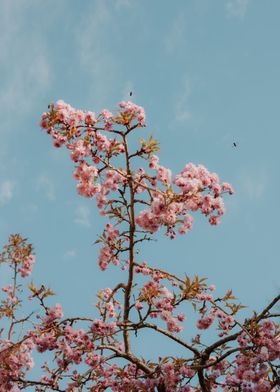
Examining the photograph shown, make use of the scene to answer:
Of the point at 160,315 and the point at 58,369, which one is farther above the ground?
the point at 160,315

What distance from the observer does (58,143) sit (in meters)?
7.10

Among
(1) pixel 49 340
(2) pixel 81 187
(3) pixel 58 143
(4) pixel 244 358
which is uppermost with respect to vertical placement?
(3) pixel 58 143

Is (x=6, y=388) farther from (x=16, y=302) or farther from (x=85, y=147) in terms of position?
(x=85, y=147)

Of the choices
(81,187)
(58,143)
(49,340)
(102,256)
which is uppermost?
(58,143)

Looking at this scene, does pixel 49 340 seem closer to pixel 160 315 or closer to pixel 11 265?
pixel 160 315

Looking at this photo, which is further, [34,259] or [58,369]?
[34,259]

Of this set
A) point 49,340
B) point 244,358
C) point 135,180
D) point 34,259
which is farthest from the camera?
point 34,259

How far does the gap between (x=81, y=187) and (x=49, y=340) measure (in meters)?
2.18

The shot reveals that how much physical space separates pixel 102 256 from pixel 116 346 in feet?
4.56

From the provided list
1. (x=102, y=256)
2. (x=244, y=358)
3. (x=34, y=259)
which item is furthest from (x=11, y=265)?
(x=244, y=358)

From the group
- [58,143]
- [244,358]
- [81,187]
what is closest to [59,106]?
[58,143]

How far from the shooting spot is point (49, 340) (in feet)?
22.6

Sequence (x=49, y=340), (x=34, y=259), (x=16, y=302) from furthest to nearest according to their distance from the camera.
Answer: (x=34, y=259), (x=16, y=302), (x=49, y=340)

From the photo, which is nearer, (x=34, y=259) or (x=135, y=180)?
(x=135, y=180)
